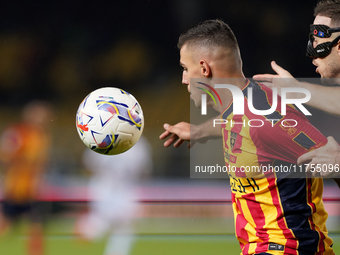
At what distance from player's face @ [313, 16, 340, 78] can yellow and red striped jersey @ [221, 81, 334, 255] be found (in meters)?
0.41

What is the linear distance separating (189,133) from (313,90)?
28.7 inches

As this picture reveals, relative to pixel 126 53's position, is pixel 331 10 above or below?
above

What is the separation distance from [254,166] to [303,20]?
4.71 m

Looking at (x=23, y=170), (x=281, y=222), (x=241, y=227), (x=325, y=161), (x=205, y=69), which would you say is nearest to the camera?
(x=325, y=161)

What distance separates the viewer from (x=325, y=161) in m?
1.39

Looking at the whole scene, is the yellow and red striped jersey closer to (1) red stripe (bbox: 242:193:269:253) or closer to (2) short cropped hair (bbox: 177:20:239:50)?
(1) red stripe (bbox: 242:193:269:253)

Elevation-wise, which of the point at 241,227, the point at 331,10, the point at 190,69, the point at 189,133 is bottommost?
the point at 241,227

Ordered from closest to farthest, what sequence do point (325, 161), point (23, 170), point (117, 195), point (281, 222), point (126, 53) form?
point (325, 161), point (281, 222), point (117, 195), point (23, 170), point (126, 53)

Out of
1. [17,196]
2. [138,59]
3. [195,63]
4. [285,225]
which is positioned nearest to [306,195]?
[285,225]

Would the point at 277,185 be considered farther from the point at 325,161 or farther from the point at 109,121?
the point at 109,121

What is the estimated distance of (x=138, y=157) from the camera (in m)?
3.96

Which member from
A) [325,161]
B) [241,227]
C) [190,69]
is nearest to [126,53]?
[190,69]

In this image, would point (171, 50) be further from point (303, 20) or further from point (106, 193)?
point (106, 193)

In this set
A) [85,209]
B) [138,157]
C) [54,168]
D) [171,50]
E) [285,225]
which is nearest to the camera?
[285,225]
